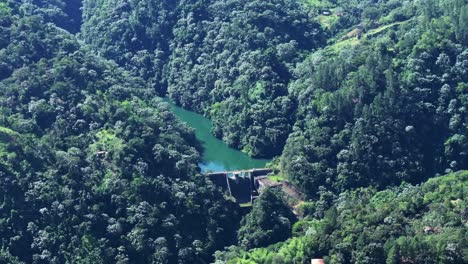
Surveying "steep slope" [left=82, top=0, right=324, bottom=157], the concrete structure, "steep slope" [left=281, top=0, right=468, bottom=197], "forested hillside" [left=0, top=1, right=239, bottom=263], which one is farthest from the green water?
the concrete structure

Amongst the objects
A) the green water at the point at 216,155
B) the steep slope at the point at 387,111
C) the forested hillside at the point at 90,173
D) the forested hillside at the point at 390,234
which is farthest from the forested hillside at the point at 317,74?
the forested hillside at the point at 390,234

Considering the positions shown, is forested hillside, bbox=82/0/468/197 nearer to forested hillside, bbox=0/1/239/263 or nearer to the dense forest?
the dense forest

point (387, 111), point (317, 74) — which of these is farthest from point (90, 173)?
point (387, 111)

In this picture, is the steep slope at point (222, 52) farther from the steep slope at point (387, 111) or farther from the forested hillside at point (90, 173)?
the forested hillside at point (90, 173)

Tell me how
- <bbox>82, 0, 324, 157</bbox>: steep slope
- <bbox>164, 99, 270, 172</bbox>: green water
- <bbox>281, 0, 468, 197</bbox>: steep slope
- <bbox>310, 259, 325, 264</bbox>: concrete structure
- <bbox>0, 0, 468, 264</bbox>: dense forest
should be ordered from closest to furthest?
<bbox>310, 259, 325, 264</bbox>: concrete structure, <bbox>0, 0, 468, 264</bbox>: dense forest, <bbox>281, 0, 468, 197</bbox>: steep slope, <bbox>164, 99, 270, 172</bbox>: green water, <bbox>82, 0, 324, 157</bbox>: steep slope

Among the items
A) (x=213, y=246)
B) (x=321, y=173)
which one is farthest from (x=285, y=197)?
(x=213, y=246)

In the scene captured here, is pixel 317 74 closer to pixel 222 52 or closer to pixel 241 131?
pixel 241 131

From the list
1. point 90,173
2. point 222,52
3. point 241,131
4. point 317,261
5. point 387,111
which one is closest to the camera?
point 317,261
